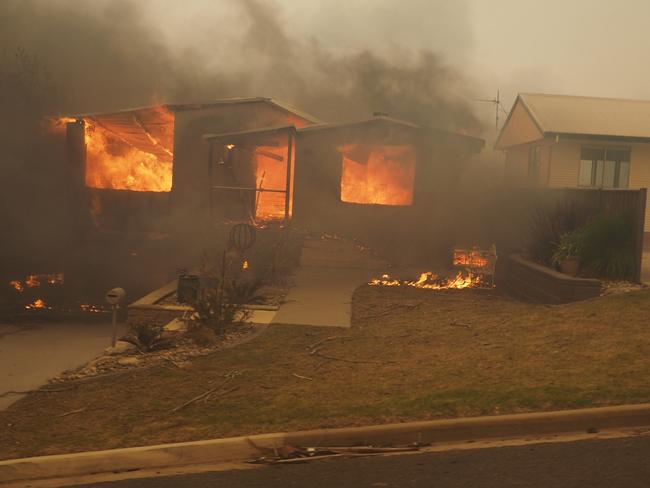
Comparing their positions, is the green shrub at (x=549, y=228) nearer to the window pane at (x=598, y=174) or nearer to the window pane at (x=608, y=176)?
the window pane at (x=598, y=174)

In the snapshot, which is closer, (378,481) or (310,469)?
(378,481)

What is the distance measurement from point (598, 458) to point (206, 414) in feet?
10.1

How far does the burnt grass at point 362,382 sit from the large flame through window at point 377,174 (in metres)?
9.30

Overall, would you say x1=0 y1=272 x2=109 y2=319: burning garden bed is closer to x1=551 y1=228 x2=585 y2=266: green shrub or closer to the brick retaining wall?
the brick retaining wall

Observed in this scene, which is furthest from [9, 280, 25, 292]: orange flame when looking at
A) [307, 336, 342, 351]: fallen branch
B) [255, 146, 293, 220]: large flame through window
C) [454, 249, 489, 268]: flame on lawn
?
[454, 249, 489, 268]: flame on lawn

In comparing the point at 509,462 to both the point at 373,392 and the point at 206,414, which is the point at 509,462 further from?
the point at 206,414

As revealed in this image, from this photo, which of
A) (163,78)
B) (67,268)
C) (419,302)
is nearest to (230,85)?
(163,78)

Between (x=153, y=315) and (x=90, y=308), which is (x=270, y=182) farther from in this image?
(x=153, y=315)

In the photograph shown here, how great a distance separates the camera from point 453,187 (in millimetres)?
17953

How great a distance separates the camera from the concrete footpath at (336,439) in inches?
187

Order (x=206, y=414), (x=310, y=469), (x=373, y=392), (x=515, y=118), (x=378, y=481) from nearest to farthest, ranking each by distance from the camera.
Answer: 1. (x=378, y=481)
2. (x=310, y=469)
3. (x=206, y=414)
4. (x=373, y=392)
5. (x=515, y=118)

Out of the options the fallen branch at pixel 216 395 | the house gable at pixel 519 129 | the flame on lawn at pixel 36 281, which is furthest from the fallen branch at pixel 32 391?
the house gable at pixel 519 129

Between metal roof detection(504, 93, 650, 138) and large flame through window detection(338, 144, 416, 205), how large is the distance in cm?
684

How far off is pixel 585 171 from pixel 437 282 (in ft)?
38.4
